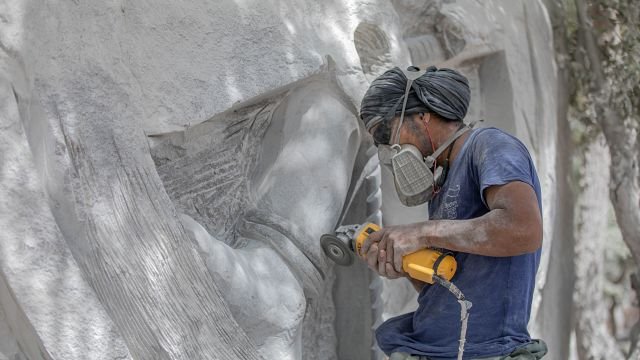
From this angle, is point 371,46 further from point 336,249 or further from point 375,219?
point 336,249

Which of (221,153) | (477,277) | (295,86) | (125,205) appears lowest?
(477,277)

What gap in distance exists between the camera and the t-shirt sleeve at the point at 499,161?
2.18 m

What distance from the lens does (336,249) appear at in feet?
9.04

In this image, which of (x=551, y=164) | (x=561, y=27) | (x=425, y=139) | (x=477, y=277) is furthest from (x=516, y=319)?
(x=561, y=27)

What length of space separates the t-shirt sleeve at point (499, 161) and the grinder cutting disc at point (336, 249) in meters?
0.55

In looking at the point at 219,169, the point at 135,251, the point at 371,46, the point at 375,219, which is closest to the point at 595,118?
the point at 371,46

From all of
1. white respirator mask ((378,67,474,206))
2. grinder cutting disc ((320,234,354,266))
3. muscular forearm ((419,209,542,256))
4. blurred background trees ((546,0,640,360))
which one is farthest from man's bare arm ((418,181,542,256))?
blurred background trees ((546,0,640,360))

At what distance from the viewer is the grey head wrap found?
8.07ft

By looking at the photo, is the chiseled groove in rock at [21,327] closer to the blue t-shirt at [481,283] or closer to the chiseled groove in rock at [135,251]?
the chiseled groove in rock at [135,251]

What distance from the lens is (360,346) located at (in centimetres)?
331

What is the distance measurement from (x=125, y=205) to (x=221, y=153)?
1.86 feet

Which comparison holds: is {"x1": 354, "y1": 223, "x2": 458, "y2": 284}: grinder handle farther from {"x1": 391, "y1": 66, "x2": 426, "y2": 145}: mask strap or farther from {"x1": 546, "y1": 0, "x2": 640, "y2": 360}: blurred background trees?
{"x1": 546, "y1": 0, "x2": 640, "y2": 360}: blurred background trees

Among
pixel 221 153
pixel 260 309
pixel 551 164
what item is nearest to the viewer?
pixel 260 309

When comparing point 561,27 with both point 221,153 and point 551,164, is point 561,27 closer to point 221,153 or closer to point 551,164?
point 551,164
